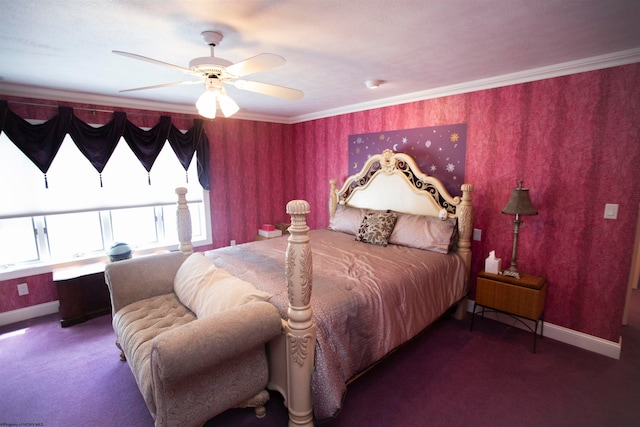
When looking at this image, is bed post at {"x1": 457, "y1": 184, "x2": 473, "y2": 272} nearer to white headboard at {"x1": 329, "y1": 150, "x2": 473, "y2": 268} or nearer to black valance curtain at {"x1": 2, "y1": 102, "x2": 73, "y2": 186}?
white headboard at {"x1": 329, "y1": 150, "x2": 473, "y2": 268}

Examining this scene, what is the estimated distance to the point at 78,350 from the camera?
2.61m

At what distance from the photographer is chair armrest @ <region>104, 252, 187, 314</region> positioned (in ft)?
7.50

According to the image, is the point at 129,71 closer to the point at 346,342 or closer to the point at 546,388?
the point at 346,342

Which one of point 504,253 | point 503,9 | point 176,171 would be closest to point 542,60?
point 503,9

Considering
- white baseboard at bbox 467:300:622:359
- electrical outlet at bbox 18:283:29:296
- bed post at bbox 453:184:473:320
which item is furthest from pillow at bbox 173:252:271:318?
white baseboard at bbox 467:300:622:359

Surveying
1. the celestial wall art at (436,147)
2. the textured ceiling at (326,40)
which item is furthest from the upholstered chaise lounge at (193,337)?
the celestial wall art at (436,147)

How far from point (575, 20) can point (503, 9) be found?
20.1 inches

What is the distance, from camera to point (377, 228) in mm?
3250

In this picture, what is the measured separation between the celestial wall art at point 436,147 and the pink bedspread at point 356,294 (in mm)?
942

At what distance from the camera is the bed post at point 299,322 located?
157cm

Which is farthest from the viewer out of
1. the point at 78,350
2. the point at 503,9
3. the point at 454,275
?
the point at 454,275

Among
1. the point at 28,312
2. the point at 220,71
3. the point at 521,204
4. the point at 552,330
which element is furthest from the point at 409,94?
the point at 28,312

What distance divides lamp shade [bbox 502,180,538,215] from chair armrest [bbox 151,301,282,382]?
7.05ft

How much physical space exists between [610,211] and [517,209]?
66cm
